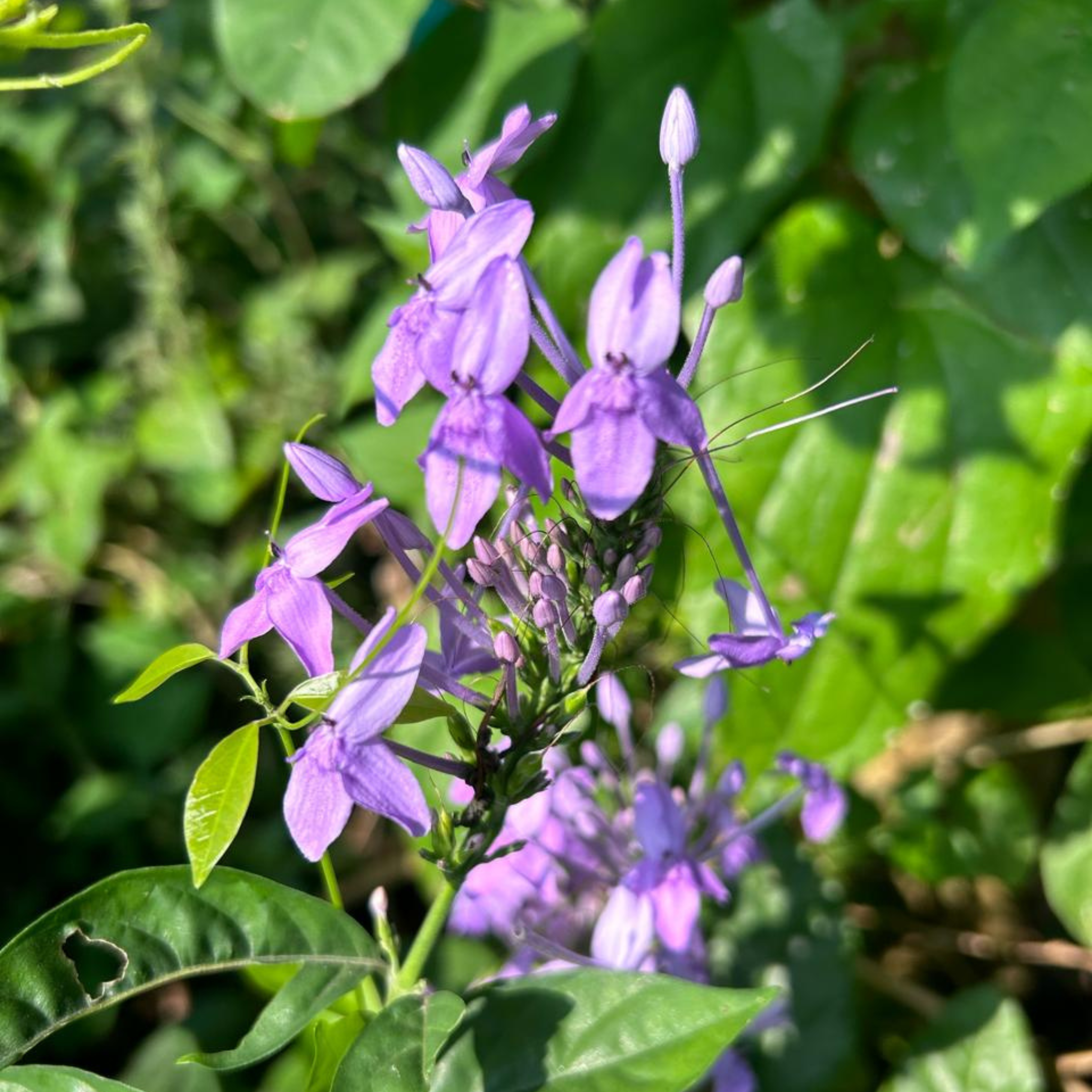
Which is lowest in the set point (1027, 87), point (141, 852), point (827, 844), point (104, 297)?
point (827, 844)

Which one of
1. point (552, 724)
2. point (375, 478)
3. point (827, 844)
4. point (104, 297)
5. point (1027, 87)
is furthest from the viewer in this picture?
point (104, 297)

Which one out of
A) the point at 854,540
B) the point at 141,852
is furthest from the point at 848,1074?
the point at 141,852

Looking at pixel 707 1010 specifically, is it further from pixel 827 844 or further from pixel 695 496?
pixel 827 844

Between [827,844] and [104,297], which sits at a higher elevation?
[104,297]

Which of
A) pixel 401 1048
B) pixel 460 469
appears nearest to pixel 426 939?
pixel 401 1048

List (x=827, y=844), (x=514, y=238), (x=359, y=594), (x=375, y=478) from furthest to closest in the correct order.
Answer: (x=359, y=594) < (x=827, y=844) < (x=375, y=478) < (x=514, y=238)

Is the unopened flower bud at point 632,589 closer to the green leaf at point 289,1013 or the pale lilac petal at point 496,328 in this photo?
the pale lilac petal at point 496,328

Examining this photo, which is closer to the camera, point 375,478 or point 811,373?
point 811,373

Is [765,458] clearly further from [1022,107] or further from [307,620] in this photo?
[307,620]
